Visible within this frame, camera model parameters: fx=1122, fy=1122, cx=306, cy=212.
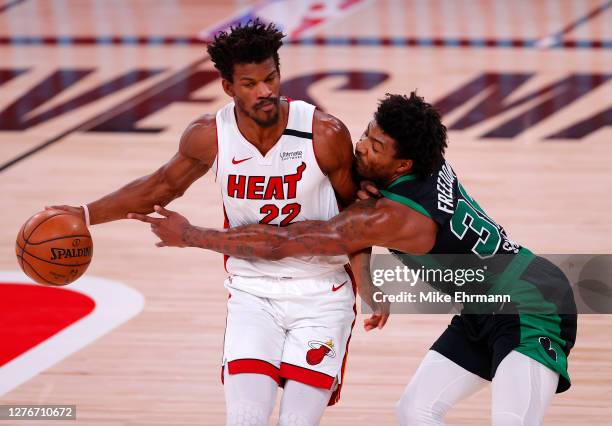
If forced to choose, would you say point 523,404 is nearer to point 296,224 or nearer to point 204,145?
point 296,224

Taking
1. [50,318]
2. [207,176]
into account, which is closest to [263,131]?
[50,318]

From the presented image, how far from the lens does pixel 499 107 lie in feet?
35.4

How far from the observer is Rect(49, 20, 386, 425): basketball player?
4.55 metres

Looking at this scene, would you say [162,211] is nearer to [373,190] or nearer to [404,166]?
[373,190]

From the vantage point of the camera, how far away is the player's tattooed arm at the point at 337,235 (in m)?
4.53

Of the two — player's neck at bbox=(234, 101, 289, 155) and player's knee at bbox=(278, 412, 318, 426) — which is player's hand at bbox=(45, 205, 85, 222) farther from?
player's knee at bbox=(278, 412, 318, 426)

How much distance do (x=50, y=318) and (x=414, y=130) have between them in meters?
3.18

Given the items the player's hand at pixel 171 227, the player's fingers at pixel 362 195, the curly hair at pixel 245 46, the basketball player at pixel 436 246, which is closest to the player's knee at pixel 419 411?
the basketball player at pixel 436 246

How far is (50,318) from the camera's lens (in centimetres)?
683

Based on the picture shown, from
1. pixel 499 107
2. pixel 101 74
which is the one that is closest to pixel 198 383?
pixel 499 107

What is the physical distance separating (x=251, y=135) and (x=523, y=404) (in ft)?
5.14

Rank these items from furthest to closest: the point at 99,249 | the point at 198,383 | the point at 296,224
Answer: the point at 99,249
the point at 198,383
the point at 296,224

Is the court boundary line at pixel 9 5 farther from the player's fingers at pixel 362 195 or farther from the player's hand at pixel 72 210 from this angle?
the player's fingers at pixel 362 195

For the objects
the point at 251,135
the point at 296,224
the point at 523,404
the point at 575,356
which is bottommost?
the point at 575,356
